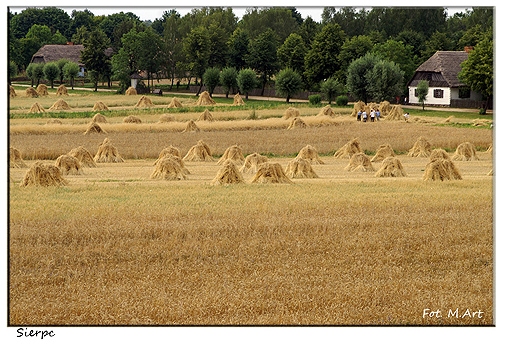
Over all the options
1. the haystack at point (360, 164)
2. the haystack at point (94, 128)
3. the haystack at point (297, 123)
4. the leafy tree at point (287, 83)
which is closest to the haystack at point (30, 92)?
Answer: the haystack at point (94, 128)

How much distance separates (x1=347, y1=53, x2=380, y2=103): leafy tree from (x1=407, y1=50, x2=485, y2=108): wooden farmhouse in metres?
3.31

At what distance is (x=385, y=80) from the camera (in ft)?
194

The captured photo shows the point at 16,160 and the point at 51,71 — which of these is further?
the point at 51,71

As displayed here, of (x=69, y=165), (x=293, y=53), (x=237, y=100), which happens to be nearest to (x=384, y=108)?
(x=237, y=100)

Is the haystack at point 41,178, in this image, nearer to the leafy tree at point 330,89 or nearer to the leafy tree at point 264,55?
the leafy tree at point 264,55

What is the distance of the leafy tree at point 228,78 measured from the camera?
54034 mm

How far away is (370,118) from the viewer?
52844mm

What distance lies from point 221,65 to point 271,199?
111 ft

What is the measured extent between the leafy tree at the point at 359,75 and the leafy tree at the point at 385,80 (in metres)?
1.00

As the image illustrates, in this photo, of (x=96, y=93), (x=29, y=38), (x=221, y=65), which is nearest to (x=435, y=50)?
(x=221, y=65)

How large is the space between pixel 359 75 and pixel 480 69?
36.9 ft

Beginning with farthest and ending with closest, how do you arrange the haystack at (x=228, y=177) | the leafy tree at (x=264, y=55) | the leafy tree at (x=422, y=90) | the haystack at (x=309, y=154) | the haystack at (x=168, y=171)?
the leafy tree at (x=264, y=55)
the leafy tree at (x=422, y=90)
the haystack at (x=309, y=154)
the haystack at (x=168, y=171)
the haystack at (x=228, y=177)

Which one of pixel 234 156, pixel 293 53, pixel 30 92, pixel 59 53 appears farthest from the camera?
pixel 293 53

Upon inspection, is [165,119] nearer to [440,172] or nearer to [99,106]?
[99,106]
